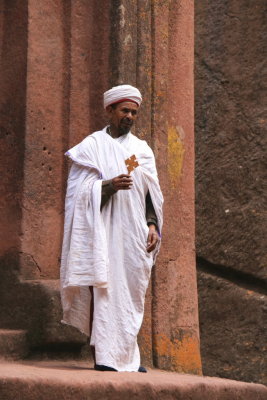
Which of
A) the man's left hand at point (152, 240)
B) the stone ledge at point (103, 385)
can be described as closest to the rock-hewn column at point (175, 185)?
the stone ledge at point (103, 385)

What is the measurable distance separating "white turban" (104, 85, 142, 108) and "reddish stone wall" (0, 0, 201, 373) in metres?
0.63

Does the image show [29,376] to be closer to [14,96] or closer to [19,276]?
[19,276]

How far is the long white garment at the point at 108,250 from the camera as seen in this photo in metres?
6.54

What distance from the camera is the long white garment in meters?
6.54

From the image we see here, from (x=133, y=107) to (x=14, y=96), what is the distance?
36.4 inches

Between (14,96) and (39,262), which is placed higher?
(14,96)

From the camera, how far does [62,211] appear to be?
748cm

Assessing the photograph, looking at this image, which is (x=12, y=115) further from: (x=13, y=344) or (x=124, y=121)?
(x=13, y=344)

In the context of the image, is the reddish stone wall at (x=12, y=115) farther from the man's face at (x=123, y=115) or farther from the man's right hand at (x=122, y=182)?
the man's right hand at (x=122, y=182)

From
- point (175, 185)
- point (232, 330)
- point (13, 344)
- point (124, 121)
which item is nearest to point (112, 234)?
point (124, 121)

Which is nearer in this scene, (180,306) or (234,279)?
(180,306)

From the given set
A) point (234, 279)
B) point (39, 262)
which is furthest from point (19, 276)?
point (234, 279)

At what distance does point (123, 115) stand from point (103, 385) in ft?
5.62

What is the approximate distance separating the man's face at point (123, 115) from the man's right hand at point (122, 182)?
433 mm
